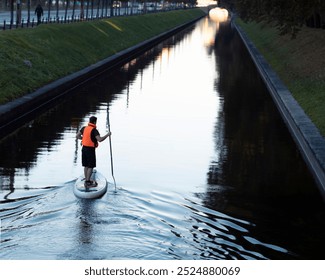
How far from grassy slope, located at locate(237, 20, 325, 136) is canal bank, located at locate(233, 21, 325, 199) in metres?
0.25

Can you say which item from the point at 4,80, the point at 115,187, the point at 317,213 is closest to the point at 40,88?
the point at 4,80

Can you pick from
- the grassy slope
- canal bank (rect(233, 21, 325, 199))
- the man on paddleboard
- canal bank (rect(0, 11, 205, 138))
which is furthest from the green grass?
the man on paddleboard

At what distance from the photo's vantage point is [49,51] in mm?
35781

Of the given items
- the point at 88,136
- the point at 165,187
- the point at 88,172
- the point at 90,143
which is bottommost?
the point at 165,187

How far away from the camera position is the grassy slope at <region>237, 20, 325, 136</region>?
78.0 ft

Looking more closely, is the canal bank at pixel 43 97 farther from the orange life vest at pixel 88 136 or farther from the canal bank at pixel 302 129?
the canal bank at pixel 302 129

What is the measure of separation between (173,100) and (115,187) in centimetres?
1376

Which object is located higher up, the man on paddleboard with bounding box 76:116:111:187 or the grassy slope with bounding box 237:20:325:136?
the man on paddleboard with bounding box 76:116:111:187

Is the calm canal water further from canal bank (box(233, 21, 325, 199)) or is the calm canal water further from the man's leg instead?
the man's leg

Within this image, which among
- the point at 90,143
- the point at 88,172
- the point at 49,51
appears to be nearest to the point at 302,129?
the point at 90,143

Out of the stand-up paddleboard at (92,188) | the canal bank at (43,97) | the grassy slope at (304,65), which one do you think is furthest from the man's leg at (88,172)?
the grassy slope at (304,65)

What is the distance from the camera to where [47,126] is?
68.7 feet

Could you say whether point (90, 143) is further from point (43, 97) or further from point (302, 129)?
A: point (43, 97)

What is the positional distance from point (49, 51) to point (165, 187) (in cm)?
2270
